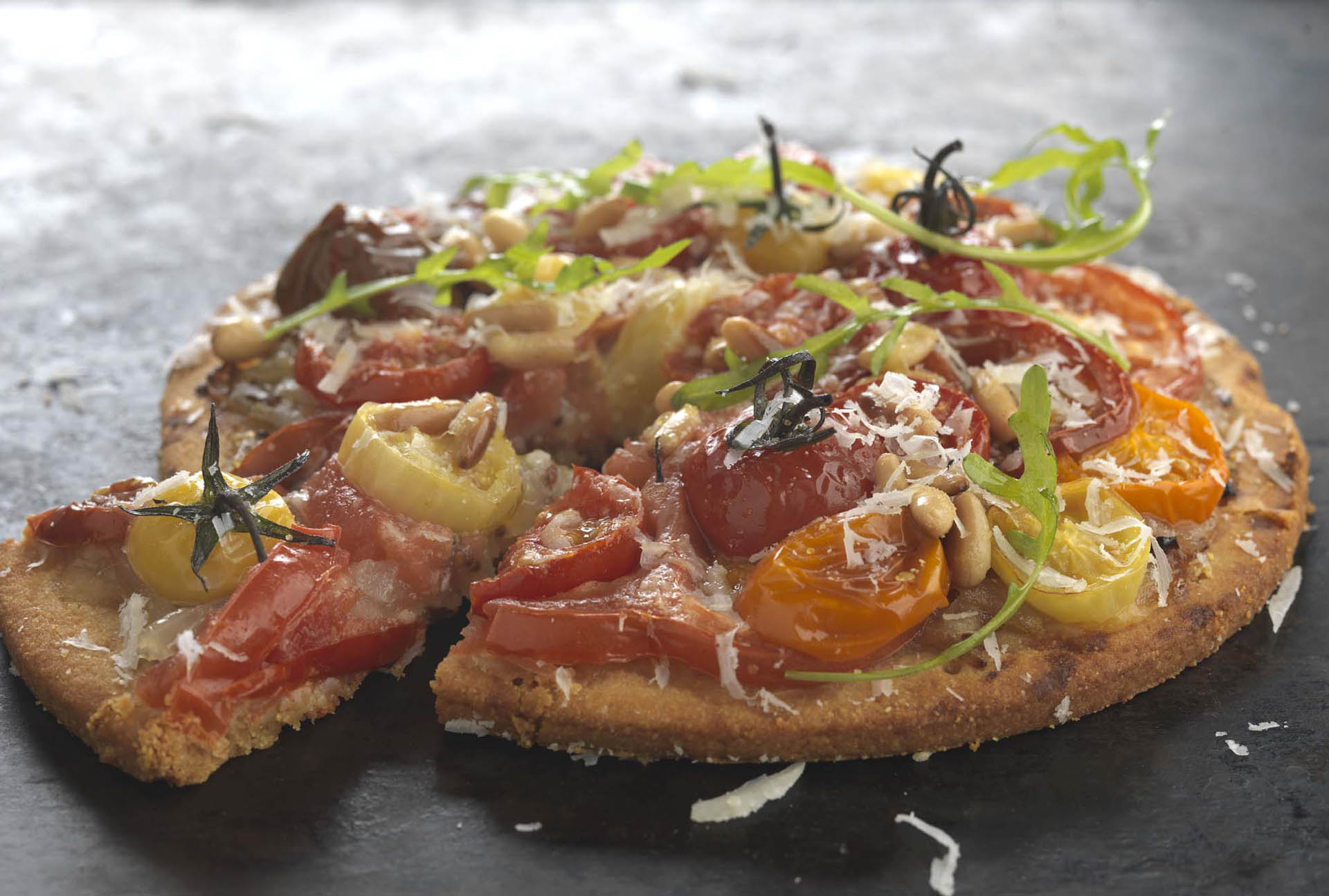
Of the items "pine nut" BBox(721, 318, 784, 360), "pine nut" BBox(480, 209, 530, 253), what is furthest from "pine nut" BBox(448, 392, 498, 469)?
"pine nut" BBox(480, 209, 530, 253)

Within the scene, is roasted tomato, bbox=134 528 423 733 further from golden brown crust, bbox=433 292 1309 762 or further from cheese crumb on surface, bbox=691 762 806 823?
cheese crumb on surface, bbox=691 762 806 823

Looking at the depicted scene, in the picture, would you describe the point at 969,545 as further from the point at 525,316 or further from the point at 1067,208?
the point at 1067,208

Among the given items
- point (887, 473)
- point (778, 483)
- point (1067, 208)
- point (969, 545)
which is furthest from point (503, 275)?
point (1067, 208)

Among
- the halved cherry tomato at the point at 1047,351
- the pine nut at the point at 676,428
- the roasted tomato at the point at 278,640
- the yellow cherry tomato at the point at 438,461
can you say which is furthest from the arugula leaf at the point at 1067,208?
the roasted tomato at the point at 278,640

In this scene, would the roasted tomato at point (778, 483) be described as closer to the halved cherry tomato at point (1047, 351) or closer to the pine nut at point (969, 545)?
the pine nut at point (969, 545)

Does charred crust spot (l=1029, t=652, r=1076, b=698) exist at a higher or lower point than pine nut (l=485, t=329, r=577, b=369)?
lower

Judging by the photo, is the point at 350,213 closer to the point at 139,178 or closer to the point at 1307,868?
the point at 139,178
